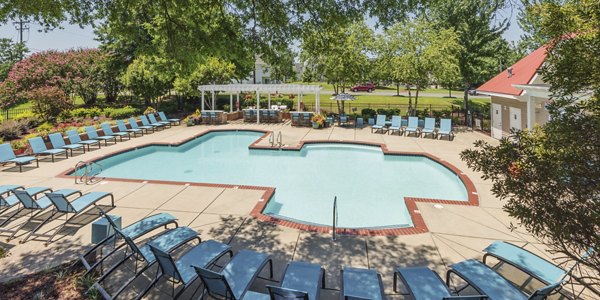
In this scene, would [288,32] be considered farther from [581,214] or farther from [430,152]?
[430,152]

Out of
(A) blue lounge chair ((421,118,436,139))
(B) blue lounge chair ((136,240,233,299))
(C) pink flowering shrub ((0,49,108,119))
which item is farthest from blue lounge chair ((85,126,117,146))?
(A) blue lounge chair ((421,118,436,139))

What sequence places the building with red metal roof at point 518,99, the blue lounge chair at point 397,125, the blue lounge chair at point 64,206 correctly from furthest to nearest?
the blue lounge chair at point 397,125 < the building with red metal roof at point 518,99 < the blue lounge chair at point 64,206

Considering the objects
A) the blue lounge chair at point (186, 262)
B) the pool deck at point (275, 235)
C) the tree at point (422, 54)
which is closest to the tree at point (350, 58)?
the tree at point (422, 54)

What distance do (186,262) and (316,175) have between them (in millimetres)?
8560

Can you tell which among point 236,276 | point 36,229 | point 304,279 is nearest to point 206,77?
point 36,229

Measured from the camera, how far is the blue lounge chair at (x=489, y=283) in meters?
4.20

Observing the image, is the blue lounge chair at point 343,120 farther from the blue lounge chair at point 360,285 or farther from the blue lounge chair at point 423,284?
the blue lounge chair at point 360,285

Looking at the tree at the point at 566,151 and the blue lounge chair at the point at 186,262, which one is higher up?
the tree at the point at 566,151

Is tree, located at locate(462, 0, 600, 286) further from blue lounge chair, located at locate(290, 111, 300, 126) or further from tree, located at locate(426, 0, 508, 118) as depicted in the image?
tree, located at locate(426, 0, 508, 118)

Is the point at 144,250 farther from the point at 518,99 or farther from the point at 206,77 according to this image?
the point at 206,77

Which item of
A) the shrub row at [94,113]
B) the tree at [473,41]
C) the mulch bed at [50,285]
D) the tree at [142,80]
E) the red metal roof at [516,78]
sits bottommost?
the mulch bed at [50,285]

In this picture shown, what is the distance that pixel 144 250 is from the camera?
5504 millimetres

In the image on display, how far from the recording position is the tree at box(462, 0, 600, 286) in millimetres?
2672

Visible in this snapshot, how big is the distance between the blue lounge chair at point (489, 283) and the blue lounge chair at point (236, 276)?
3034 millimetres
